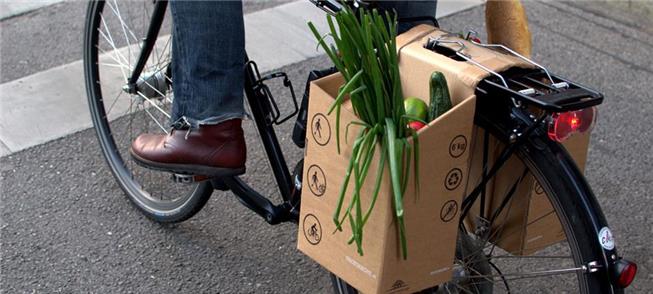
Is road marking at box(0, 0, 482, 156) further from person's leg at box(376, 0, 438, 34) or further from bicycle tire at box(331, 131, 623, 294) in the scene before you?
bicycle tire at box(331, 131, 623, 294)

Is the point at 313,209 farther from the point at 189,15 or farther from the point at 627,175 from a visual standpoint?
the point at 627,175

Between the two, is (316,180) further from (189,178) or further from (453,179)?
(189,178)

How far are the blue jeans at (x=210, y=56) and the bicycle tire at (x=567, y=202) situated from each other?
710 millimetres

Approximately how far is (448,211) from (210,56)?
886 mm

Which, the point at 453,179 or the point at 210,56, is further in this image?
the point at 210,56

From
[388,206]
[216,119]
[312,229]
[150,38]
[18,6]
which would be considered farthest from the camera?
[18,6]

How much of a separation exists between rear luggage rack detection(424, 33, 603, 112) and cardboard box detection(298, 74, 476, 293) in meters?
0.08

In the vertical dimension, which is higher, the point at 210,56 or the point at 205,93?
the point at 210,56

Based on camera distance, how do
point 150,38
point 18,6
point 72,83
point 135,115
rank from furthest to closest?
1. point 18,6
2. point 72,83
3. point 135,115
4. point 150,38

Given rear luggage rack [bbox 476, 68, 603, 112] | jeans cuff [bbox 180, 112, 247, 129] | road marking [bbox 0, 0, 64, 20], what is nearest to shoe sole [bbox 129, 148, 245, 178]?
jeans cuff [bbox 180, 112, 247, 129]

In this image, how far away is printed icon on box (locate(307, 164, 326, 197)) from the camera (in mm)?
2217

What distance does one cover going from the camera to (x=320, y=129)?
2158 millimetres

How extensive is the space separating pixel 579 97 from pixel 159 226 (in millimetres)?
1962

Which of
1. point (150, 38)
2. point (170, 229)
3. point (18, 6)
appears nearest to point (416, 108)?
point (150, 38)
